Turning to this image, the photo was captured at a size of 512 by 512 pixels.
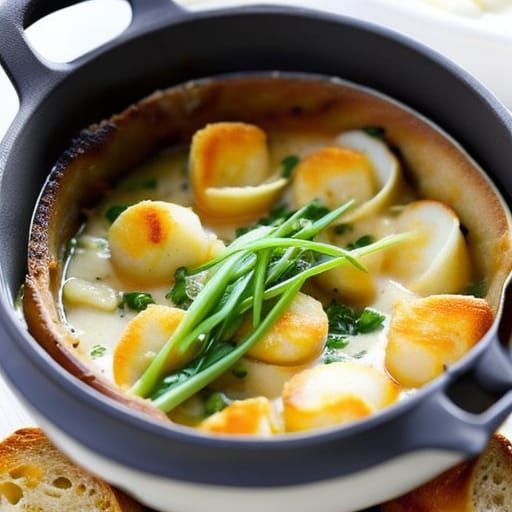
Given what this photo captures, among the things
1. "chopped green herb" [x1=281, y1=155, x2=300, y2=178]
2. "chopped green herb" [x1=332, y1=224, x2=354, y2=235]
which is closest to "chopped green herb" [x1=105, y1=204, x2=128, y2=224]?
"chopped green herb" [x1=281, y1=155, x2=300, y2=178]

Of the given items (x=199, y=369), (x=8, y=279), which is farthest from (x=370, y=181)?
(x=8, y=279)

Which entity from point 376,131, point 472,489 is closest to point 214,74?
point 376,131

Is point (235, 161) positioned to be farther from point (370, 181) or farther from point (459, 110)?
point (459, 110)

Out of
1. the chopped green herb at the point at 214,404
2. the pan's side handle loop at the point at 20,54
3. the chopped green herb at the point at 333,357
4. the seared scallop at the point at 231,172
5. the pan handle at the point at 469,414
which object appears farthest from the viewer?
the seared scallop at the point at 231,172

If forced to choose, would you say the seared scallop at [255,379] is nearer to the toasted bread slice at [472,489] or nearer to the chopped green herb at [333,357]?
the chopped green herb at [333,357]

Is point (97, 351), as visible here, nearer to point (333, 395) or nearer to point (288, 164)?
point (333, 395)

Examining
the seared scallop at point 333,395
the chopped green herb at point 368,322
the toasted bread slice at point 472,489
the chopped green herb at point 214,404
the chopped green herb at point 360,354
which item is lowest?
the toasted bread slice at point 472,489

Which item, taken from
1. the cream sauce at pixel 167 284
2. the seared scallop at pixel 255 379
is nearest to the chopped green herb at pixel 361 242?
the cream sauce at pixel 167 284
